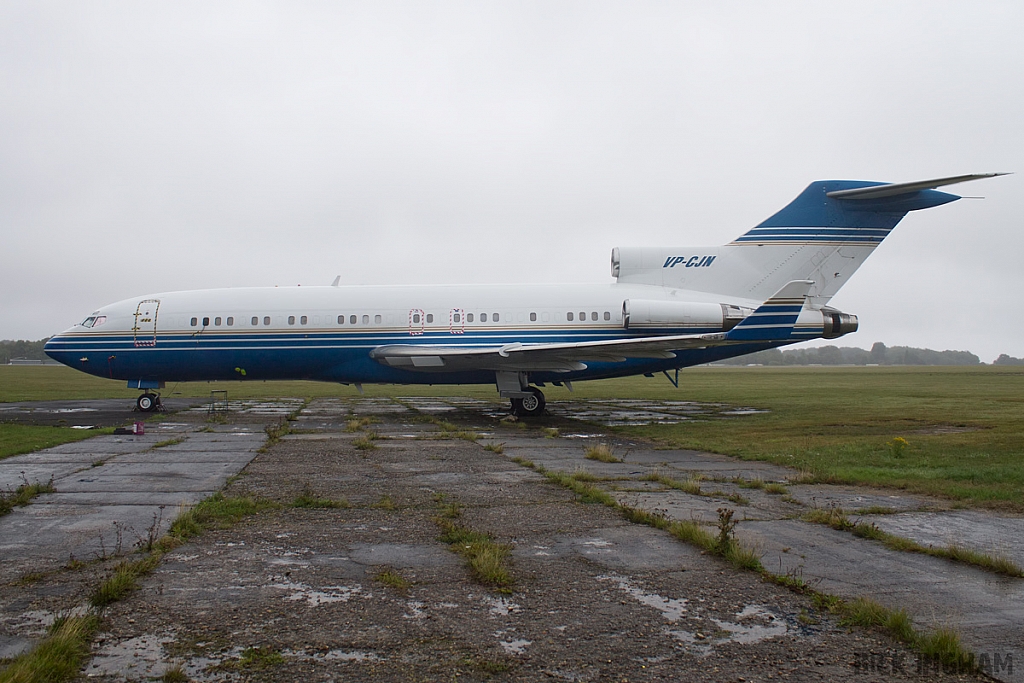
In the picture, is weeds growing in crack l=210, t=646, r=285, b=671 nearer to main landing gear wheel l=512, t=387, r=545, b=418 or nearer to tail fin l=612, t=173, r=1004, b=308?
main landing gear wheel l=512, t=387, r=545, b=418

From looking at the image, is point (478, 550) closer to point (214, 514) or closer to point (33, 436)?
point (214, 514)

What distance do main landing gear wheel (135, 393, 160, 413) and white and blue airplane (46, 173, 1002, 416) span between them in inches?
2.3

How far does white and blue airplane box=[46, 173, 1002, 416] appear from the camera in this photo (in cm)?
1912

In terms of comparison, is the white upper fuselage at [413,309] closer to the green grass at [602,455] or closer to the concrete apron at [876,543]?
the green grass at [602,455]

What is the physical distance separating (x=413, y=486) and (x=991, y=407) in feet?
64.0

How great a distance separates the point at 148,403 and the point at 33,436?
7.46m

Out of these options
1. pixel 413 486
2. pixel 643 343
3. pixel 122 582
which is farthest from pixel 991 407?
pixel 122 582

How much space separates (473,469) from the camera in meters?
10.0

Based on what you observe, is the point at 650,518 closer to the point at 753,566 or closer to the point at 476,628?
the point at 753,566

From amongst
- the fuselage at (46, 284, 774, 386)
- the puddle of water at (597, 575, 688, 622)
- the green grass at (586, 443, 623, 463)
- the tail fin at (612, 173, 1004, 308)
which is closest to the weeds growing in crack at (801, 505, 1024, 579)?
the puddle of water at (597, 575, 688, 622)

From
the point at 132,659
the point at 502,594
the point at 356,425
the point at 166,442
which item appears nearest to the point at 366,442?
the point at 356,425

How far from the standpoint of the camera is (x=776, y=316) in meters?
15.4

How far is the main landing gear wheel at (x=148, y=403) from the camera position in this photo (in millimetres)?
20859

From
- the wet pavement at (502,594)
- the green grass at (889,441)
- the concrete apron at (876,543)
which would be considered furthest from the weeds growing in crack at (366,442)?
the green grass at (889,441)
